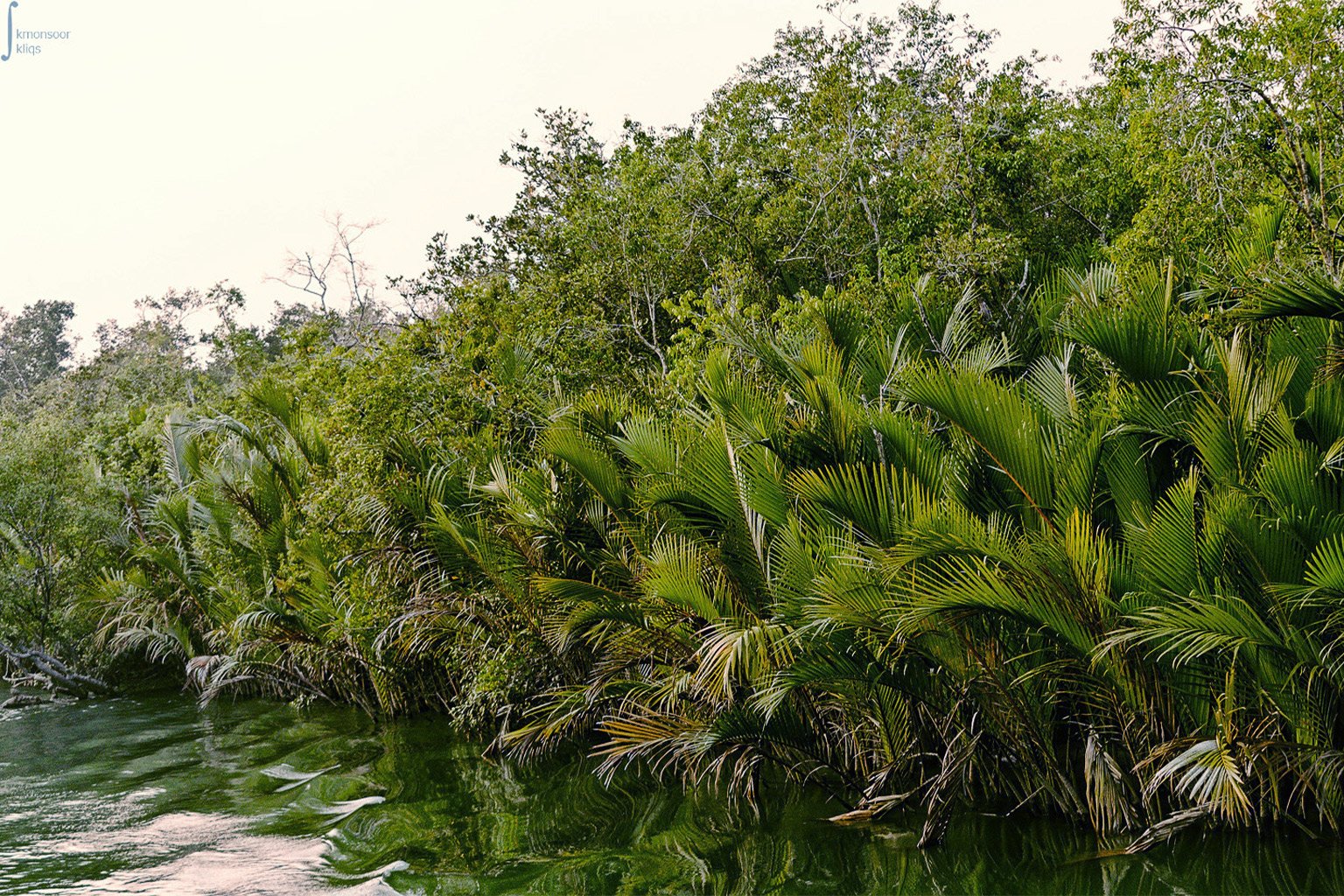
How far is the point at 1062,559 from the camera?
15.5 feet

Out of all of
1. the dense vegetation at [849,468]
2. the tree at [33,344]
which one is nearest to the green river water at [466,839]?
the dense vegetation at [849,468]

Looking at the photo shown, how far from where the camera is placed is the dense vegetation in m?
4.77

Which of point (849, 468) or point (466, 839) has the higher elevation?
point (849, 468)

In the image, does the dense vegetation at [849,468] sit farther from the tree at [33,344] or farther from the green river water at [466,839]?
Answer: the tree at [33,344]

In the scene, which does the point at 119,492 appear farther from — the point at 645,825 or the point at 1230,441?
the point at 1230,441

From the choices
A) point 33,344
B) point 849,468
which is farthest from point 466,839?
point 33,344

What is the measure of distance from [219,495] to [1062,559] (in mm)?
10242

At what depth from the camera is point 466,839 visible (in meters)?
6.75

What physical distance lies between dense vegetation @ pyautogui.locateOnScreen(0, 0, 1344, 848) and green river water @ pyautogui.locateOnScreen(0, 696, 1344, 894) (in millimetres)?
258

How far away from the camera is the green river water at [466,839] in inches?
199

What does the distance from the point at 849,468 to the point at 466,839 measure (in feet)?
11.3

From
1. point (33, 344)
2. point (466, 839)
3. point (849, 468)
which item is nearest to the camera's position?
point (849, 468)

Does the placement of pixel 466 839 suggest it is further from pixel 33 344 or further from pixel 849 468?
pixel 33 344

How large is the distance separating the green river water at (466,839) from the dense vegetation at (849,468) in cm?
26
